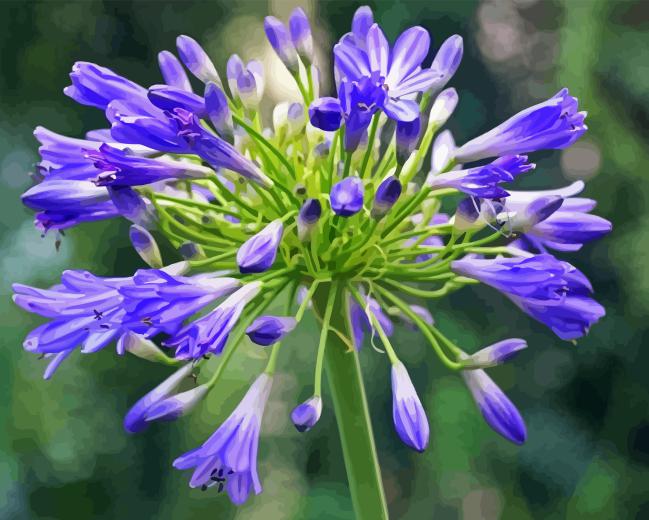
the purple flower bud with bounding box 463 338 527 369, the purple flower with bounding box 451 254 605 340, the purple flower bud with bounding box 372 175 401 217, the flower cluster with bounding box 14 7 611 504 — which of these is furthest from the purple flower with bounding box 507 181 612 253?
the purple flower bud with bounding box 372 175 401 217

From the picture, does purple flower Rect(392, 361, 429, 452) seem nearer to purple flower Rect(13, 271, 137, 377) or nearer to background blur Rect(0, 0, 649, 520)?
purple flower Rect(13, 271, 137, 377)

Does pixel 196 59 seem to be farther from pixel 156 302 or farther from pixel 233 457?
pixel 233 457

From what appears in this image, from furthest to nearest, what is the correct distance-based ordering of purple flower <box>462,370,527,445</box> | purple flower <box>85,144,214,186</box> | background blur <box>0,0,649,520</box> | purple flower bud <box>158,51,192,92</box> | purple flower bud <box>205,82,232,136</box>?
background blur <box>0,0,649,520</box>, purple flower bud <box>158,51,192,92</box>, purple flower <box>462,370,527,445</box>, purple flower bud <box>205,82,232,136</box>, purple flower <box>85,144,214,186</box>

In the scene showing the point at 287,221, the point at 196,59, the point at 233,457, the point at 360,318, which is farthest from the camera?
the point at 360,318

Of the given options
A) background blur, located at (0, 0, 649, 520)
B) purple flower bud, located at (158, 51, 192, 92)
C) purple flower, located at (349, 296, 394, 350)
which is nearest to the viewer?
purple flower bud, located at (158, 51, 192, 92)

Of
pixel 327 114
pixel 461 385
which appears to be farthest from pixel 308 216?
pixel 461 385

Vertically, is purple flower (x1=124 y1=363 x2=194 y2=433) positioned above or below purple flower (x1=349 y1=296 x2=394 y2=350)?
above

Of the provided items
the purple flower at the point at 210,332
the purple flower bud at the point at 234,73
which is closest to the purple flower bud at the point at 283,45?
the purple flower bud at the point at 234,73
